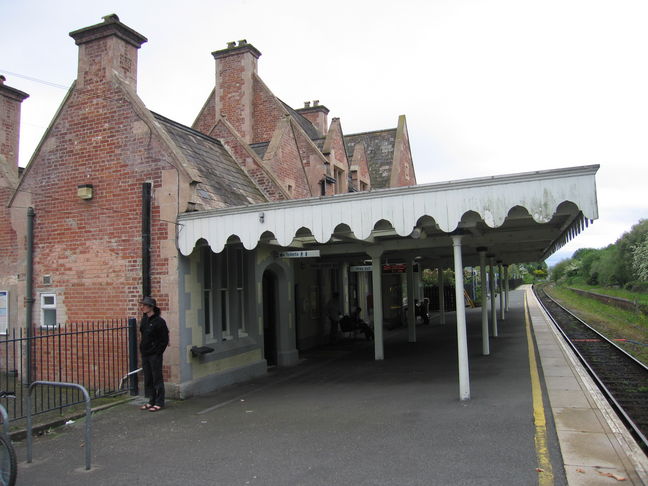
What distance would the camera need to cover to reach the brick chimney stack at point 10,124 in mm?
14195

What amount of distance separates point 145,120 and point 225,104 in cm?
832

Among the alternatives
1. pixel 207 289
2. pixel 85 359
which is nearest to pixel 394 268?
pixel 207 289

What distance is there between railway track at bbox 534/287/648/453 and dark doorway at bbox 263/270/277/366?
25.1ft

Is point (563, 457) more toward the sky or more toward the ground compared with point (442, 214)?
more toward the ground

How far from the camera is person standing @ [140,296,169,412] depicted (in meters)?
8.70

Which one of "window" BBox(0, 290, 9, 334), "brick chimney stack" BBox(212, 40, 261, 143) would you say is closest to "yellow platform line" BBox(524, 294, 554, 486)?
"window" BBox(0, 290, 9, 334)

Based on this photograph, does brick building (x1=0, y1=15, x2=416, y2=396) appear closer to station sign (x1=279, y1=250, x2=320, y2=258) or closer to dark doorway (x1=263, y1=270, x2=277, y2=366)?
dark doorway (x1=263, y1=270, x2=277, y2=366)

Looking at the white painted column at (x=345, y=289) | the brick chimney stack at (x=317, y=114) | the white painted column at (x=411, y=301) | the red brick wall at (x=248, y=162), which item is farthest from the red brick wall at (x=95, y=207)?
the brick chimney stack at (x=317, y=114)

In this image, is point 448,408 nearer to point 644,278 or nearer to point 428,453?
point 428,453

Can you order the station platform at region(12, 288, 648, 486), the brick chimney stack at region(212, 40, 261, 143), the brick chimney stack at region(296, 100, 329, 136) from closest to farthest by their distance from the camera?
the station platform at region(12, 288, 648, 486), the brick chimney stack at region(212, 40, 261, 143), the brick chimney stack at region(296, 100, 329, 136)

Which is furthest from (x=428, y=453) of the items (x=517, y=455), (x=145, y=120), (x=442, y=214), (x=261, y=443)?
(x=145, y=120)

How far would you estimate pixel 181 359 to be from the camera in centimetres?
968

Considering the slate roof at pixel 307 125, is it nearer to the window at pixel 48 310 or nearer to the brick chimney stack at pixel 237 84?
the brick chimney stack at pixel 237 84

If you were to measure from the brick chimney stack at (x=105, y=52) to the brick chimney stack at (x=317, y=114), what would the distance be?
12.4m
